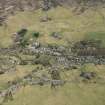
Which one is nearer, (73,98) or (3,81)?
(73,98)

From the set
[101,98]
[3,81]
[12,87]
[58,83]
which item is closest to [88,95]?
[101,98]

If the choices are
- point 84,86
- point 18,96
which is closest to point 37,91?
point 18,96

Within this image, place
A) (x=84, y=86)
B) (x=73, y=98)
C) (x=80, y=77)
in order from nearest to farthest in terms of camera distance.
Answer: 1. (x=73, y=98)
2. (x=84, y=86)
3. (x=80, y=77)

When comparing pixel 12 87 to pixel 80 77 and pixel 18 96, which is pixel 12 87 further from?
pixel 80 77

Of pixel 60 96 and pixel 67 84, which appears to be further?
pixel 67 84

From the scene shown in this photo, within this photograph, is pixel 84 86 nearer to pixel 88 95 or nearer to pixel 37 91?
pixel 88 95

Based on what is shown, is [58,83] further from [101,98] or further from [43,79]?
[101,98]

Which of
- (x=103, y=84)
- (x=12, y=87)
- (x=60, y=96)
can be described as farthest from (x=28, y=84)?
(x=103, y=84)

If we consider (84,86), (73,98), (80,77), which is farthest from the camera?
(80,77)
